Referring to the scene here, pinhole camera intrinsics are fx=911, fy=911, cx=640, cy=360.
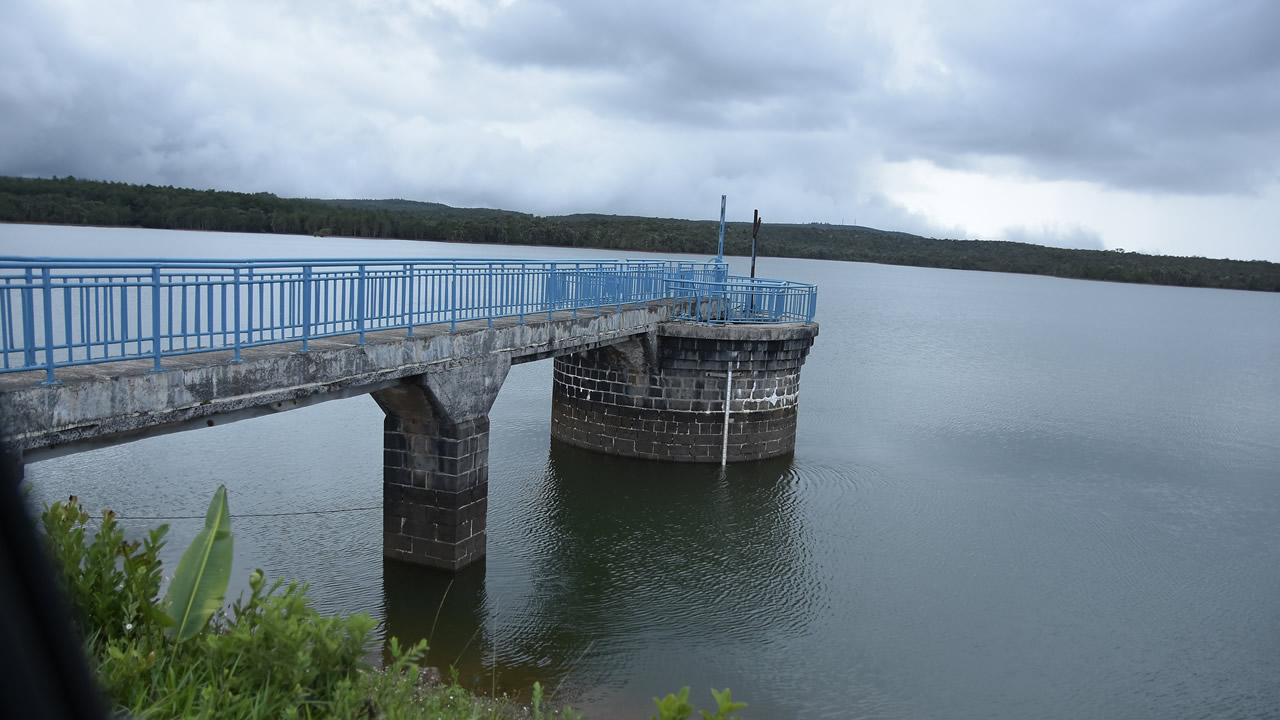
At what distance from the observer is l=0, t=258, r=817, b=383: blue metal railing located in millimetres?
6898

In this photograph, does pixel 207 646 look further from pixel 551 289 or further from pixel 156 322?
Answer: pixel 551 289

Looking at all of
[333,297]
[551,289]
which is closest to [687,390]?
[551,289]

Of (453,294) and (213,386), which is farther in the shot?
(453,294)

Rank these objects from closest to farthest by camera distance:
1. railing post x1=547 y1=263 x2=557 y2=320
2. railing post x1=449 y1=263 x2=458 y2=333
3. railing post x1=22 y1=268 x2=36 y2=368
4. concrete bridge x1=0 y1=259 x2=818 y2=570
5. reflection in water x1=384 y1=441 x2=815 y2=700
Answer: railing post x1=22 y1=268 x2=36 y2=368
concrete bridge x1=0 y1=259 x2=818 y2=570
reflection in water x1=384 y1=441 x2=815 y2=700
railing post x1=449 y1=263 x2=458 y2=333
railing post x1=547 y1=263 x2=557 y2=320

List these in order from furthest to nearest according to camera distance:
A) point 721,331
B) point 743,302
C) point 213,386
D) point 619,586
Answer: point 743,302, point 721,331, point 619,586, point 213,386

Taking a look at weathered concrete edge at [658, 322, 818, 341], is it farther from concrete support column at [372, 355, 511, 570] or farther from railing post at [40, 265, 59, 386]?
railing post at [40, 265, 59, 386]

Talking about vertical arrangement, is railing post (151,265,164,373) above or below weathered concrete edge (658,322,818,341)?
above

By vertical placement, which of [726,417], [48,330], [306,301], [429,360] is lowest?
[726,417]

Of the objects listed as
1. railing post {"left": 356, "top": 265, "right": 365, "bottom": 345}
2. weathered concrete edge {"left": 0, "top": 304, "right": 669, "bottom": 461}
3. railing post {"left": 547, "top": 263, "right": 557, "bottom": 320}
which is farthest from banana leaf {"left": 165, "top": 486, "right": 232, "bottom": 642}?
railing post {"left": 547, "top": 263, "right": 557, "bottom": 320}

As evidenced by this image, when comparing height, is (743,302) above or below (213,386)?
above

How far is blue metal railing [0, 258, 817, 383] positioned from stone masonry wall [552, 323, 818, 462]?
3.08ft

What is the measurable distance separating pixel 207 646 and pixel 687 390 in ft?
43.4

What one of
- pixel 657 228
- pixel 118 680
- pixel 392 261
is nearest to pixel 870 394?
pixel 392 261

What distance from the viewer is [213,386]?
8.02 metres
